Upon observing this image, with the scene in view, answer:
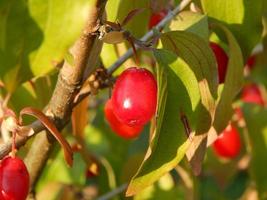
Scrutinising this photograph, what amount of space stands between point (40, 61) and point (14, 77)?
0.07 m

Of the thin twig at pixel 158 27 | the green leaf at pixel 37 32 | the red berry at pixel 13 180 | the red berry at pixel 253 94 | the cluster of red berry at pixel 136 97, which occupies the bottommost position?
the red berry at pixel 253 94

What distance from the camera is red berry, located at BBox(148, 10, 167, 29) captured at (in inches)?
64.0

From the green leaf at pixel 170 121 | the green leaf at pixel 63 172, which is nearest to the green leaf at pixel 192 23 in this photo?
the green leaf at pixel 170 121

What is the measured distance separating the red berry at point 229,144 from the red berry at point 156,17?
53cm

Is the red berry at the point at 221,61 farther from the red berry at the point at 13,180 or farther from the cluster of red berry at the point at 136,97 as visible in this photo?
the red berry at the point at 13,180

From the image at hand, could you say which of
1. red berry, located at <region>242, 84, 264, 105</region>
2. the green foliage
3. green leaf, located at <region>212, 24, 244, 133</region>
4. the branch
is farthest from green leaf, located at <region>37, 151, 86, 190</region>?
red berry, located at <region>242, 84, 264, 105</region>

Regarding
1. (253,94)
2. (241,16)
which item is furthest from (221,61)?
(253,94)

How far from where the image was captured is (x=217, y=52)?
1457 mm

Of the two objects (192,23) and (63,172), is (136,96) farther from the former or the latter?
(63,172)

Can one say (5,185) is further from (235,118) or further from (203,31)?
(235,118)

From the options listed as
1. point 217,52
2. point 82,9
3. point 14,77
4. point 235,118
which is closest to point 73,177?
point 235,118

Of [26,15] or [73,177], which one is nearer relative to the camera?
[26,15]

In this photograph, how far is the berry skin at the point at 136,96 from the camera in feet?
3.68

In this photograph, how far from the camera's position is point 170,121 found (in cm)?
115
